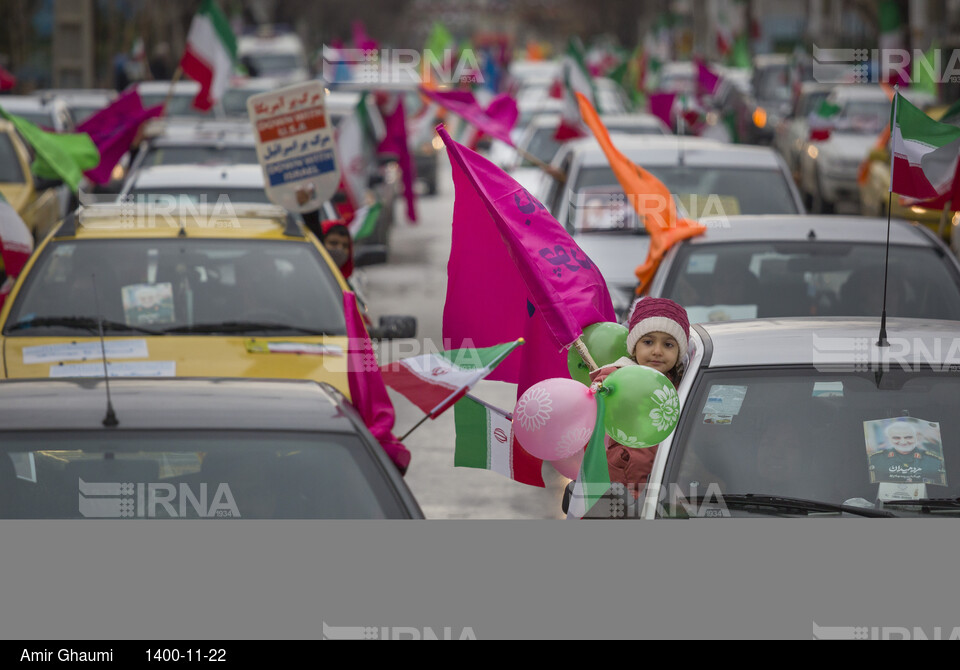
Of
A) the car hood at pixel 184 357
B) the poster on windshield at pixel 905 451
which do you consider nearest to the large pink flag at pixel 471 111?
the car hood at pixel 184 357

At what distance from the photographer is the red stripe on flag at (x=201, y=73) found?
1310cm

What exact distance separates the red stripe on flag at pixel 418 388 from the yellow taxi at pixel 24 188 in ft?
29.2

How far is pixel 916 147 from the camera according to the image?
6609mm

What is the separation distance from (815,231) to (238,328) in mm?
2837

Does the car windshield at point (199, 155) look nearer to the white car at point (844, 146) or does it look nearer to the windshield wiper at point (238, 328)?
the windshield wiper at point (238, 328)

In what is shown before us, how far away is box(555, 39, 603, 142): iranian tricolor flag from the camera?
14766 millimetres

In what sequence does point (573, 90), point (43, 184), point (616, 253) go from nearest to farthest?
1. point (616, 253)
2. point (43, 184)
3. point (573, 90)

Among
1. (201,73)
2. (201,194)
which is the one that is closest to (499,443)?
(201,194)

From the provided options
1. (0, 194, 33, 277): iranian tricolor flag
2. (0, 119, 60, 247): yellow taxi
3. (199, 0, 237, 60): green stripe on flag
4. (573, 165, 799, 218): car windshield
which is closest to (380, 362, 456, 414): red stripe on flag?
(0, 194, 33, 277): iranian tricolor flag

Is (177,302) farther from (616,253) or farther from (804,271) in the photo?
(616,253)

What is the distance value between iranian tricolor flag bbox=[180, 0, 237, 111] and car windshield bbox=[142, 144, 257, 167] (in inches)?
49.8

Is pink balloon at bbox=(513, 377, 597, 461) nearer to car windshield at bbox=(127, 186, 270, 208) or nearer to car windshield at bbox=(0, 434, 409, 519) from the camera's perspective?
car windshield at bbox=(0, 434, 409, 519)

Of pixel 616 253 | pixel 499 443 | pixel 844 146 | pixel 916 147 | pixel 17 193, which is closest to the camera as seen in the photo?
pixel 499 443

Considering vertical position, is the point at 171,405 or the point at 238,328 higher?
the point at 171,405
